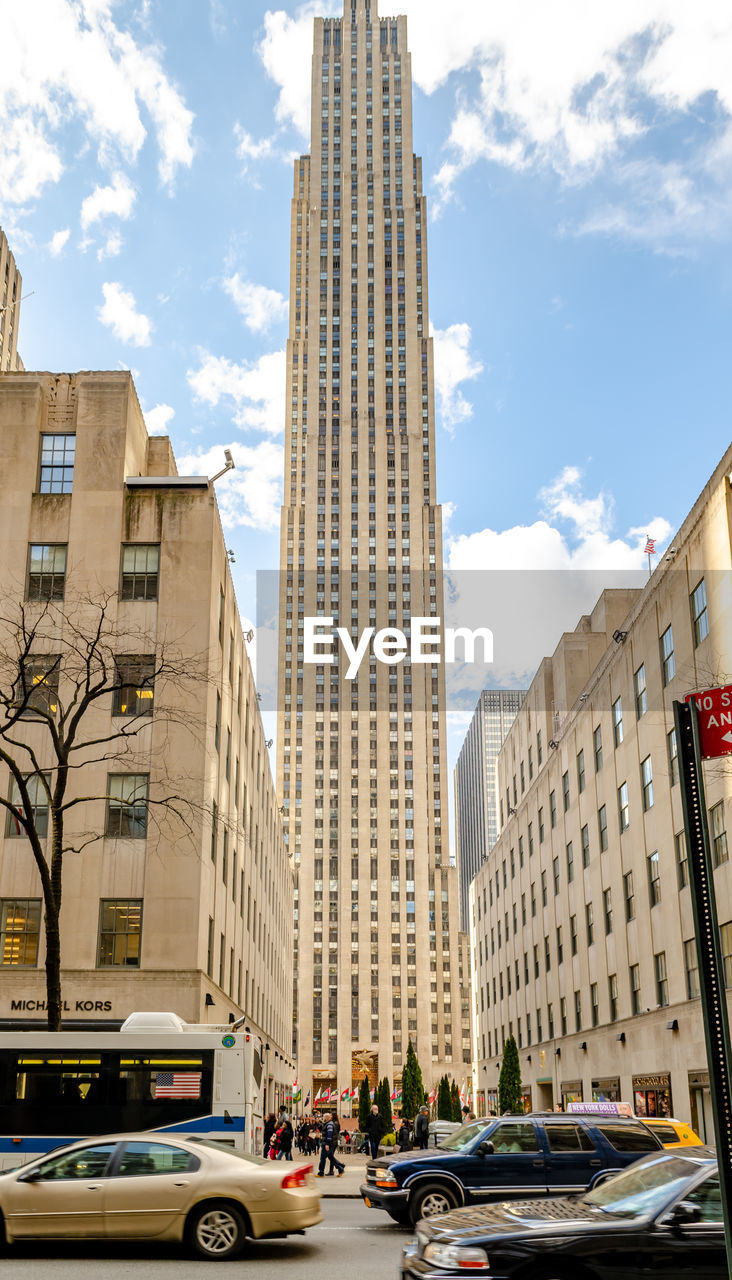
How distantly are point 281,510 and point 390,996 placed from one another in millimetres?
61301

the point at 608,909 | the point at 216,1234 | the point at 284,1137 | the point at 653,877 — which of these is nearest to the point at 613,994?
the point at 608,909

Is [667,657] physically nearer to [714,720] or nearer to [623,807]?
[623,807]

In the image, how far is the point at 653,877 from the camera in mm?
37594

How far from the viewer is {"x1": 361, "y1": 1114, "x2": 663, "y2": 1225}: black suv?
53.4ft

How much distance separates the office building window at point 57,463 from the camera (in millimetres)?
37094

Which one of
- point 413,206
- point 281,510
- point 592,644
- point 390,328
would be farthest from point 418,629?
point 592,644

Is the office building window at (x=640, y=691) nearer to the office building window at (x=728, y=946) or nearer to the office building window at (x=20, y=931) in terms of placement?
the office building window at (x=728, y=946)

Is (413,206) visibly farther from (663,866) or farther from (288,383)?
(663,866)

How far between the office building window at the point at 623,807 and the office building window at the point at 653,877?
302cm

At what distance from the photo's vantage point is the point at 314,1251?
14539 mm

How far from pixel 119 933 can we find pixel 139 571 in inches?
441

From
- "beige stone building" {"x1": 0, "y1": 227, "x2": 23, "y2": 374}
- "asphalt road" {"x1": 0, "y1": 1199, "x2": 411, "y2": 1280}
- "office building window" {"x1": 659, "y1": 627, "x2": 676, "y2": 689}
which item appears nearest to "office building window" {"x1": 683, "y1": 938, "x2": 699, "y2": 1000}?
"office building window" {"x1": 659, "y1": 627, "x2": 676, "y2": 689}

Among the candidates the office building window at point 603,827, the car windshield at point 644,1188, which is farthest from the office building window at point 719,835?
the car windshield at point 644,1188

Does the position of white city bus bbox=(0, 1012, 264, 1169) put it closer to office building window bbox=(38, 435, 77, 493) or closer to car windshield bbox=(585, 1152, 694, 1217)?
car windshield bbox=(585, 1152, 694, 1217)
